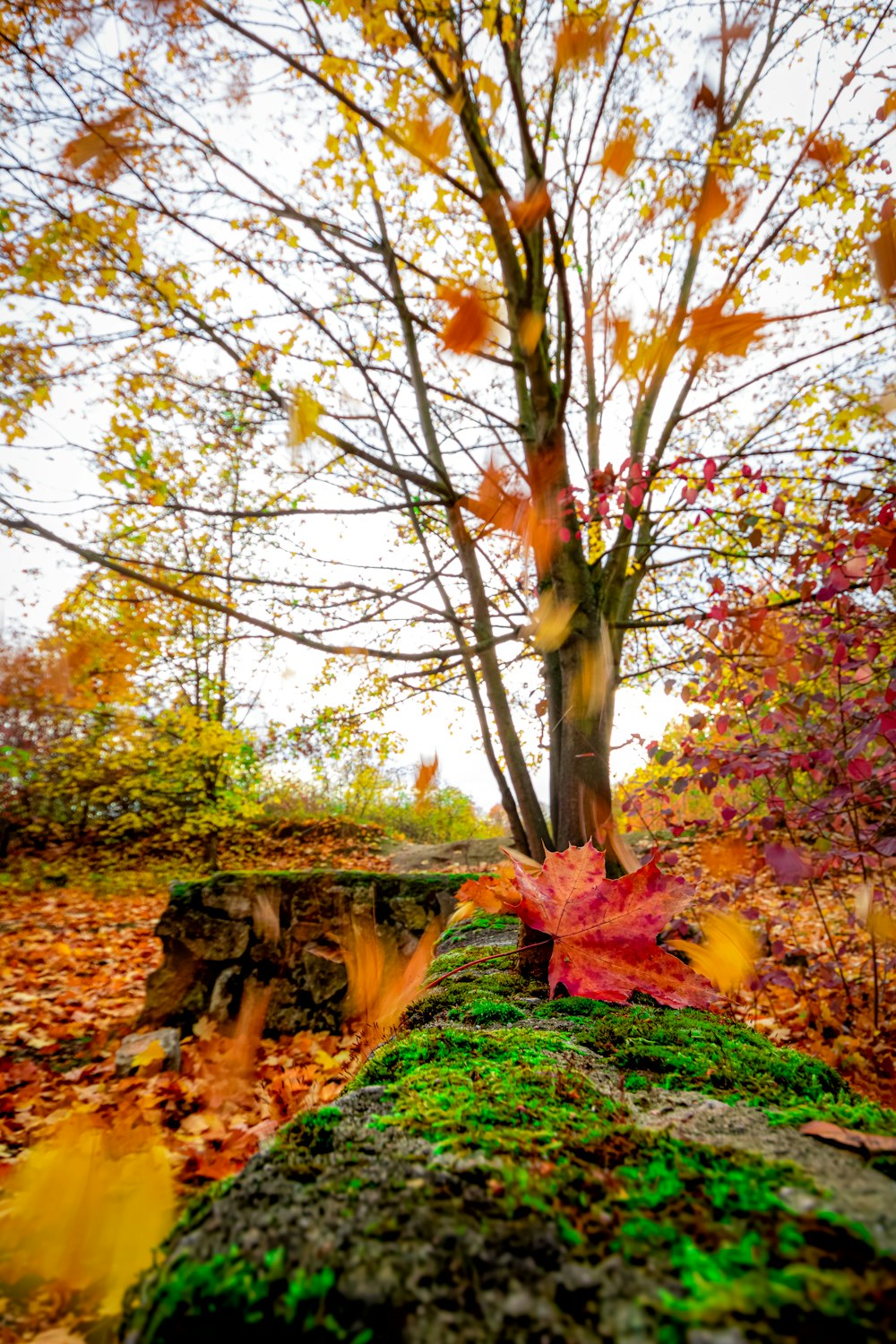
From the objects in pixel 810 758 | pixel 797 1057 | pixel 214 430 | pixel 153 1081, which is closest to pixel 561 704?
pixel 810 758

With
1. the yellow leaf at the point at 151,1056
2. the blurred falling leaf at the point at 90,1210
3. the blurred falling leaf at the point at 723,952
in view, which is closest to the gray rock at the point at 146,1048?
the yellow leaf at the point at 151,1056

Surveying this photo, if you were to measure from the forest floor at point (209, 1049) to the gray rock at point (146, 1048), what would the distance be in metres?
0.05

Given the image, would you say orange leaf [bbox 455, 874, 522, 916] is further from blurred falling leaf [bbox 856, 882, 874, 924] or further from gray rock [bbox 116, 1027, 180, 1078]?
gray rock [bbox 116, 1027, 180, 1078]

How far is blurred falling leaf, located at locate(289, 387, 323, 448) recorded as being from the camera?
286cm

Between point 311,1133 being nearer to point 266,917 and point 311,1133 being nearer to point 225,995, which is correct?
point 266,917

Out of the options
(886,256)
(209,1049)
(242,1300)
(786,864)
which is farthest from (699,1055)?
(209,1049)

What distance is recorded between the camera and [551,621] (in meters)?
2.63

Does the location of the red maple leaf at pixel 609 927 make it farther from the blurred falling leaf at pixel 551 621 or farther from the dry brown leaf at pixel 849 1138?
the blurred falling leaf at pixel 551 621

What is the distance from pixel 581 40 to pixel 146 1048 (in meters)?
5.41

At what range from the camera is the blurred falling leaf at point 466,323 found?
295cm

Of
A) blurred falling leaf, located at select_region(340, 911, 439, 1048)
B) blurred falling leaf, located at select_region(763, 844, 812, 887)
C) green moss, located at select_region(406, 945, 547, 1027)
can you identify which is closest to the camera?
green moss, located at select_region(406, 945, 547, 1027)

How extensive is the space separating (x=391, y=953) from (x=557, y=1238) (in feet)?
11.2

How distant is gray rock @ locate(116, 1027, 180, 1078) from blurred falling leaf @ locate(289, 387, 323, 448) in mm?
3403

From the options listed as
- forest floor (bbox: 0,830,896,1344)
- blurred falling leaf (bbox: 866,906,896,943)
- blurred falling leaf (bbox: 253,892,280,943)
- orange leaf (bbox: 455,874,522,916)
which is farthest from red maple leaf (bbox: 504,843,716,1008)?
blurred falling leaf (bbox: 253,892,280,943)
